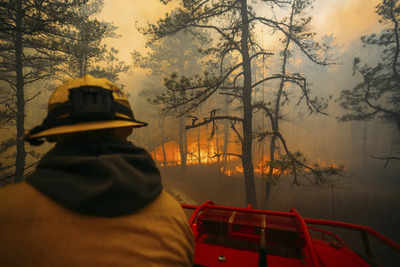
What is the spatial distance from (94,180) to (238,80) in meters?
12.2

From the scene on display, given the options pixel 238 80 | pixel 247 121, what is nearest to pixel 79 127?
pixel 247 121

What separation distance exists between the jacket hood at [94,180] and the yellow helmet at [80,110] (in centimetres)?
15

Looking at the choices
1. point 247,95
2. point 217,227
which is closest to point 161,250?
point 217,227

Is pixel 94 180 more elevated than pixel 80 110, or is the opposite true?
pixel 80 110

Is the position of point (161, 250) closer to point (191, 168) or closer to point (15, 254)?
point (15, 254)

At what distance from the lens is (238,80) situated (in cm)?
1159

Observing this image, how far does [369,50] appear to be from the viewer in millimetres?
10883

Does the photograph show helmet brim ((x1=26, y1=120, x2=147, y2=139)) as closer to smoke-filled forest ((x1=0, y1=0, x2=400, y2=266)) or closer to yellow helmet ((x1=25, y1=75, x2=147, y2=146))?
yellow helmet ((x1=25, y1=75, x2=147, y2=146))

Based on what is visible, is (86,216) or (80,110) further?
(80,110)

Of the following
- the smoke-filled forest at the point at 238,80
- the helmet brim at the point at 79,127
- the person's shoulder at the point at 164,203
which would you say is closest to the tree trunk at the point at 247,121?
the smoke-filled forest at the point at 238,80

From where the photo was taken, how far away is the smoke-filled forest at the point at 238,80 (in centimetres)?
503

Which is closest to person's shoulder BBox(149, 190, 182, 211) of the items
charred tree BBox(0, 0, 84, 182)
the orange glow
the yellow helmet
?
the yellow helmet

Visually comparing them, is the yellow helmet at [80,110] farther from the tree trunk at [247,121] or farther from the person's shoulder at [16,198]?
the tree trunk at [247,121]

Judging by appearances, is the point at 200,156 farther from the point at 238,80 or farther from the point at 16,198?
the point at 16,198
